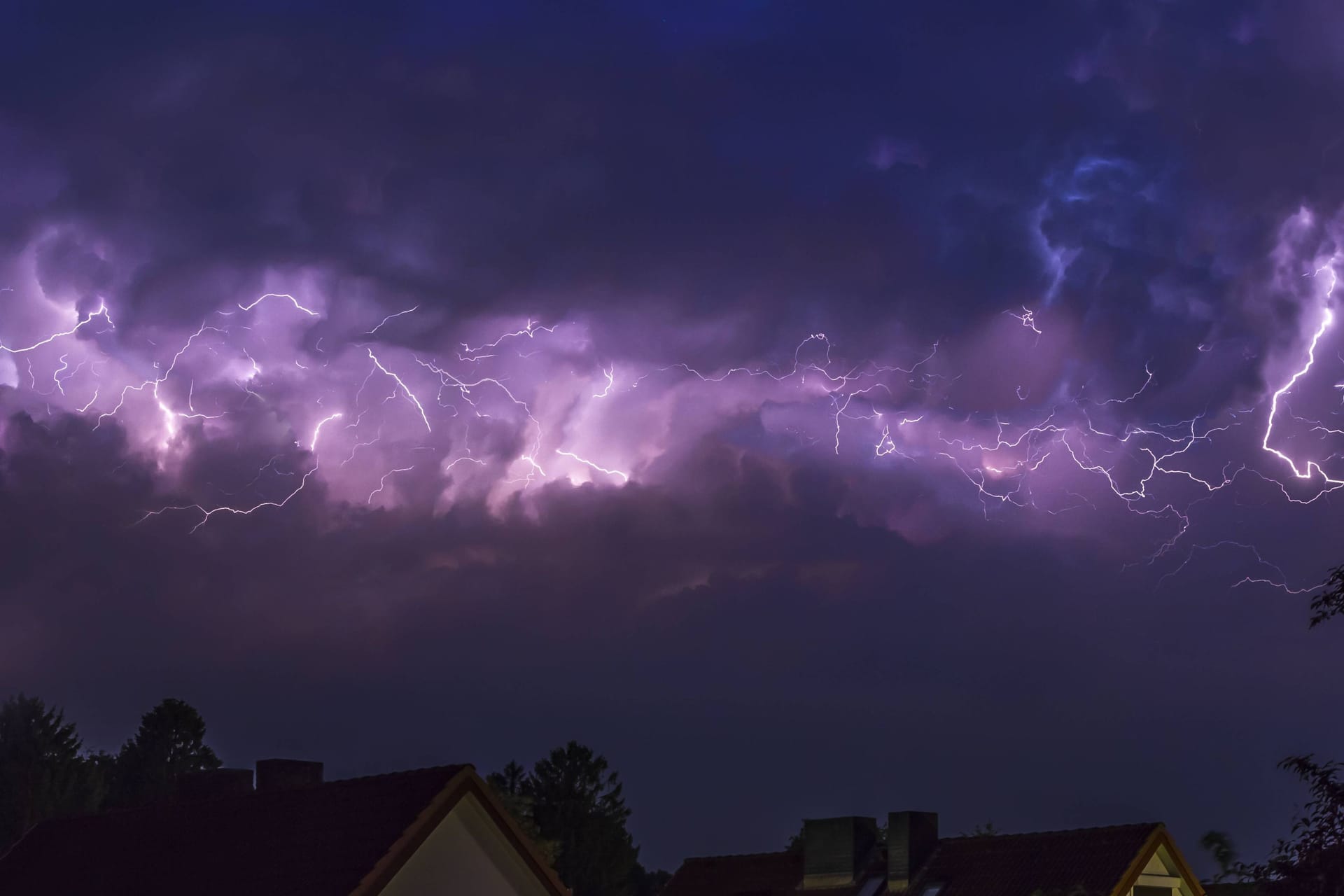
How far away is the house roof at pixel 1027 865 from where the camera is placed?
1462 inches

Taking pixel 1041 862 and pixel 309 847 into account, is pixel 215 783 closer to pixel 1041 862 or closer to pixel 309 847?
pixel 309 847

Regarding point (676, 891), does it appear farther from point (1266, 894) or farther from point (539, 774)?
point (1266, 894)

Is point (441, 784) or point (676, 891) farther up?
point (676, 891)

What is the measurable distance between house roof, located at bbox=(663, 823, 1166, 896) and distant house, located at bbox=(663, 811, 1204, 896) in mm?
24

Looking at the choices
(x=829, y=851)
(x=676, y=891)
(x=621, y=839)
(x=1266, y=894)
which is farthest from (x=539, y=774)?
(x=1266, y=894)

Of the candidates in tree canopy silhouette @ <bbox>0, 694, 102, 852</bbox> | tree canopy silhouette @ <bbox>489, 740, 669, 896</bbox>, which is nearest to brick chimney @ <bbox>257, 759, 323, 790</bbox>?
tree canopy silhouette @ <bbox>489, 740, 669, 896</bbox>

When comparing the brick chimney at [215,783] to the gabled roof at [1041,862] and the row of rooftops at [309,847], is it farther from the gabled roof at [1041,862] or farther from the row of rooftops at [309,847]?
the gabled roof at [1041,862]

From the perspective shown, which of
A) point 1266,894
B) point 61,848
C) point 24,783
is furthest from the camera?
point 24,783

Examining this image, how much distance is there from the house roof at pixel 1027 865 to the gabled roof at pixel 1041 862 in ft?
0.05

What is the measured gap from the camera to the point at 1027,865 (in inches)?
1521

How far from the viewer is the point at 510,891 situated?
25391mm

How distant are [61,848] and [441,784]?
8345 mm

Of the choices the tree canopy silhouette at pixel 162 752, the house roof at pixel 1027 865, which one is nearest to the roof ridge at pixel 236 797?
the house roof at pixel 1027 865

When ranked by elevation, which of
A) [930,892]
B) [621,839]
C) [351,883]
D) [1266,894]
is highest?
[621,839]
